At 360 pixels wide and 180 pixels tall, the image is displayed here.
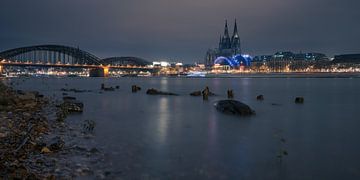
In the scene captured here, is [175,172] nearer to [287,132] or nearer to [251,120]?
[287,132]

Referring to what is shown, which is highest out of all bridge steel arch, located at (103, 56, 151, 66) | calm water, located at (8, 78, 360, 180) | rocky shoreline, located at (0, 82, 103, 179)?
bridge steel arch, located at (103, 56, 151, 66)

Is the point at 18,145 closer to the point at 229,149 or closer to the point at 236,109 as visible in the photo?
the point at 229,149

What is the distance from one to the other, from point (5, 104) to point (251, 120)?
16.8 metres

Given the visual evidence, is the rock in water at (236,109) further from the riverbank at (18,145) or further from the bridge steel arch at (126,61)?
the bridge steel arch at (126,61)

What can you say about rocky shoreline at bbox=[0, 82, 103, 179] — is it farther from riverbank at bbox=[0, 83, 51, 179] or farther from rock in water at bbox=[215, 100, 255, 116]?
rock in water at bbox=[215, 100, 255, 116]

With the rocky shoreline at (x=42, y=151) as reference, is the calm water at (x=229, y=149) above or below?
below

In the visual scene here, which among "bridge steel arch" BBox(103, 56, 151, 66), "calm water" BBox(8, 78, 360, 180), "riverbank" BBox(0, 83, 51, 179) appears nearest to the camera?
"riverbank" BBox(0, 83, 51, 179)

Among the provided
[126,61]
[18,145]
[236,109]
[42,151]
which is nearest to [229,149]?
[42,151]

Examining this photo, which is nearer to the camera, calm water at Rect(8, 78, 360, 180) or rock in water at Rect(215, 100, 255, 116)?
calm water at Rect(8, 78, 360, 180)

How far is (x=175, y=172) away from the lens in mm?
9031

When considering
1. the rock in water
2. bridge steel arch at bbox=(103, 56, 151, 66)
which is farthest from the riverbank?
bridge steel arch at bbox=(103, 56, 151, 66)

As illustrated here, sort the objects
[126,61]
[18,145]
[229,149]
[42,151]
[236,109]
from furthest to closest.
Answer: [126,61] < [236,109] < [229,149] < [18,145] < [42,151]

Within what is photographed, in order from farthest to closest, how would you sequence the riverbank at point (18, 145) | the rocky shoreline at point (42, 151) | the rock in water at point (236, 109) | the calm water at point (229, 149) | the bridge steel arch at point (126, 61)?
the bridge steel arch at point (126, 61) < the rock in water at point (236, 109) < the calm water at point (229, 149) < the rocky shoreline at point (42, 151) < the riverbank at point (18, 145)

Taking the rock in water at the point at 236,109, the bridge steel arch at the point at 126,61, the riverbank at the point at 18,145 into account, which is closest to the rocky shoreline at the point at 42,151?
the riverbank at the point at 18,145
